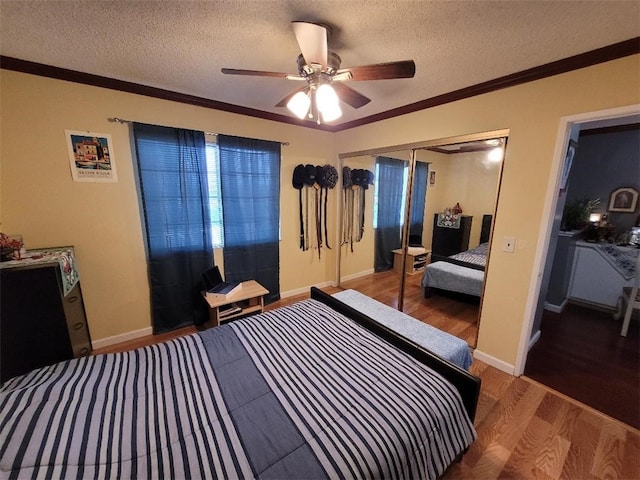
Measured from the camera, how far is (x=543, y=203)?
180 cm

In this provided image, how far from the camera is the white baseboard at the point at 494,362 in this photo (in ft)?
6.86

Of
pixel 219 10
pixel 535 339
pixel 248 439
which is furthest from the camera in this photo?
pixel 535 339

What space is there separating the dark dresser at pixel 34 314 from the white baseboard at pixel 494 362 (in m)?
3.33

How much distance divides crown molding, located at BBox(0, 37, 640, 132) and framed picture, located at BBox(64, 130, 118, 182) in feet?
1.37

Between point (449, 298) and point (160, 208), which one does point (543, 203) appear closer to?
point (449, 298)

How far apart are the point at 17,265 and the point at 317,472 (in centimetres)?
217

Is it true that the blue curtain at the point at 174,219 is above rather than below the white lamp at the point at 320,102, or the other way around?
below

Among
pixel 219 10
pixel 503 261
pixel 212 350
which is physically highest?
pixel 219 10

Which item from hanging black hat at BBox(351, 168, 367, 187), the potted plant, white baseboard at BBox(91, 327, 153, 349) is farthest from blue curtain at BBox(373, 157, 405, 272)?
white baseboard at BBox(91, 327, 153, 349)

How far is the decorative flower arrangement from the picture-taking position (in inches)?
64.6

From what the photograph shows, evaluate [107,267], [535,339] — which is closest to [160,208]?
[107,267]

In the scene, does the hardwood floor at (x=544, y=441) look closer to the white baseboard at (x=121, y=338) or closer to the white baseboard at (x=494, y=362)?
the white baseboard at (x=494, y=362)

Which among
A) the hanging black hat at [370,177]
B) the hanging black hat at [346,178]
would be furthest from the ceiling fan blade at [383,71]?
the hanging black hat at [346,178]

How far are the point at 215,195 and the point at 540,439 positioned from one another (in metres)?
3.32
